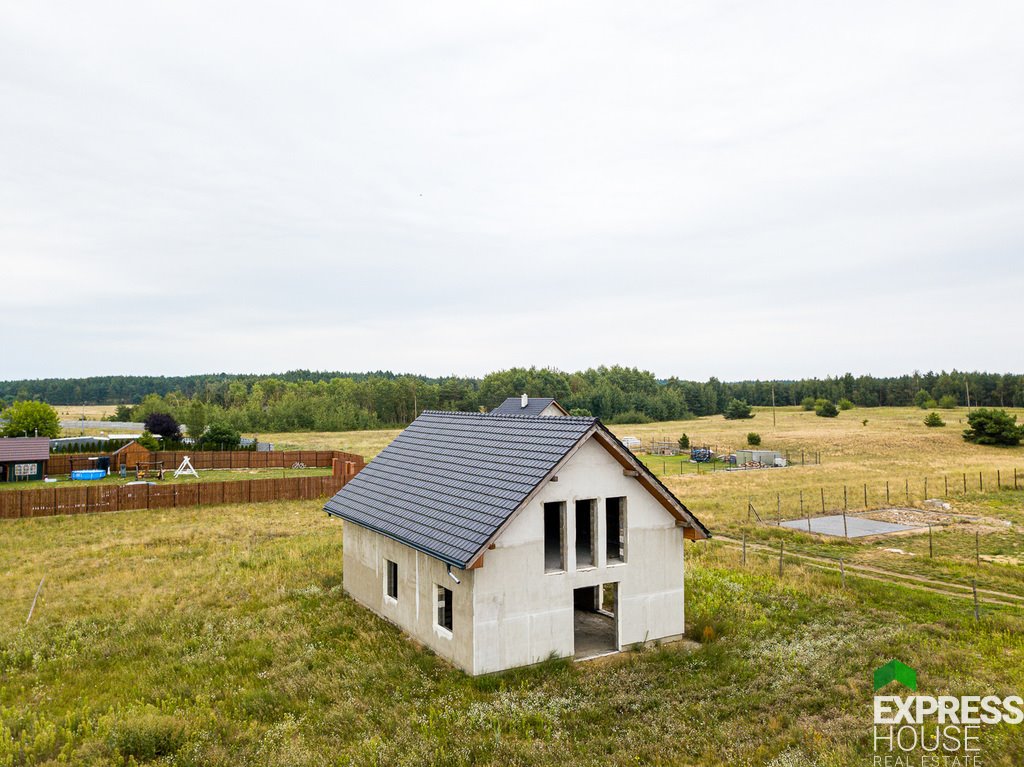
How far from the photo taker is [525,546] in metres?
13.8

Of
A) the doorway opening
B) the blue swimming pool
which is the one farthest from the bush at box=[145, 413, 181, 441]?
the doorway opening

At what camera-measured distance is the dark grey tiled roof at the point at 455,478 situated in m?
13.7

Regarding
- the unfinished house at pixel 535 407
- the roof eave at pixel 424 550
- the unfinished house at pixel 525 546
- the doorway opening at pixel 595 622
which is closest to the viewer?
the roof eave at pixel 424 550

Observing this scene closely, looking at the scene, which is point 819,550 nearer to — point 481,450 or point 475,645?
point 481,450

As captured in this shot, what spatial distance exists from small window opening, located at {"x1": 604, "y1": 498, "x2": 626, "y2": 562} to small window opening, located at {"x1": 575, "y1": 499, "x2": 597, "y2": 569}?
36 centimetres

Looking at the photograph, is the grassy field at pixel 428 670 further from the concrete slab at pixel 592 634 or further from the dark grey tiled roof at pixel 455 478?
the dark grey tiled roof at pixel 455 478

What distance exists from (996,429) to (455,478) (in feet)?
238

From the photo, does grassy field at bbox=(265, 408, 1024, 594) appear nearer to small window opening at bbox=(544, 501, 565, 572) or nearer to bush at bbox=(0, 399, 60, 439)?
small window opening at bbox=(544, 501, 565, 572)

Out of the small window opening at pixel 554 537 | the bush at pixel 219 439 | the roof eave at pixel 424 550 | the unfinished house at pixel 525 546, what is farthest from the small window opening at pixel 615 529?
the bush at pixel 219 439

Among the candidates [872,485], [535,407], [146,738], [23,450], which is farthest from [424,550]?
[23,450]

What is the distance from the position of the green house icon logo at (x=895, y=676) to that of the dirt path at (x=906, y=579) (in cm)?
773

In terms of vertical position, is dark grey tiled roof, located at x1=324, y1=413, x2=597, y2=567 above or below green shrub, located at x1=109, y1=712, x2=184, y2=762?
above

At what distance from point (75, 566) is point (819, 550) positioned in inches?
1122

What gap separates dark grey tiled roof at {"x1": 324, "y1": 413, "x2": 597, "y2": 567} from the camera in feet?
45.1
